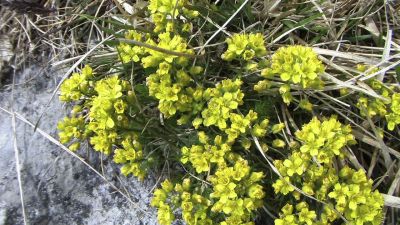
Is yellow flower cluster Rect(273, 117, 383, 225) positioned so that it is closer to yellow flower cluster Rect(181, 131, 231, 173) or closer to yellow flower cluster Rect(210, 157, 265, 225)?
yellow flower cluster Rect(210, 157, 265, 225)

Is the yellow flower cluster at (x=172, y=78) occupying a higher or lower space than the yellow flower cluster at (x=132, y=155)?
higher

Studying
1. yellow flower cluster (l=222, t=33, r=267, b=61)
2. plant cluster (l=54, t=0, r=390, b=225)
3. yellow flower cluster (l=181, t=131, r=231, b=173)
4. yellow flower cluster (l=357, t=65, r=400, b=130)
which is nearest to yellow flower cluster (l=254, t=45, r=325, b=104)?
plant cluster (l=54, t=0, r=390, b=225)

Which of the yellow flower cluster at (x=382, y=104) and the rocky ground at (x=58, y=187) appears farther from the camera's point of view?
the rocky ground at (x=58, y=187)

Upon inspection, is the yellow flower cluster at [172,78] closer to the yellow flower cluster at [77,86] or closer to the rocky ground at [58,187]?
the yellow flower cluster at [77,86]

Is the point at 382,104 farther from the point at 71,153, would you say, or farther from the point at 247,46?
the point at 71,153

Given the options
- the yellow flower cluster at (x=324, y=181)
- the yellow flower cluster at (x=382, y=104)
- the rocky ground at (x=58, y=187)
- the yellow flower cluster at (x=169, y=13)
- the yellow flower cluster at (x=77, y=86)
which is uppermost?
the yellow flower cluster at (x=169, y=13)

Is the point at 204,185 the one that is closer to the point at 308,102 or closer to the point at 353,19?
the point at 308,102

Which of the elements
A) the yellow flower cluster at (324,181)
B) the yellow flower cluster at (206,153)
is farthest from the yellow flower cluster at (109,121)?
the yellow flower cluster at (324,181)

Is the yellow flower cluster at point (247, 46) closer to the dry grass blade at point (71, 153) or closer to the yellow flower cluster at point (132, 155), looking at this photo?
the yellow flower cluster at point (132, 155)

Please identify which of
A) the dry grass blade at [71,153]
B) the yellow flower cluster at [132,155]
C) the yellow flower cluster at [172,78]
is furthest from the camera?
the dry grass blade at [71,153]

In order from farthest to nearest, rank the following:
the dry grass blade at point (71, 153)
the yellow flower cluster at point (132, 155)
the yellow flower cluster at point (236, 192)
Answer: the dry grass blade at point (71, 153)
the yellow flower cluster at point (132, 155)
the yellow flower cluster at point (236, 192)
